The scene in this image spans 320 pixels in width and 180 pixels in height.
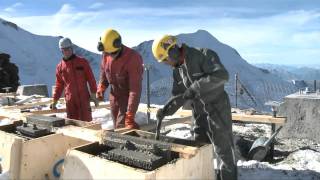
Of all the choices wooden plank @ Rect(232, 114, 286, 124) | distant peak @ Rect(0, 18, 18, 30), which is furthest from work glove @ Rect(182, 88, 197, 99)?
distant peak @ Rect(0, 18, 18, 30)

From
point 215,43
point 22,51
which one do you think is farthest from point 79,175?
point 215,43

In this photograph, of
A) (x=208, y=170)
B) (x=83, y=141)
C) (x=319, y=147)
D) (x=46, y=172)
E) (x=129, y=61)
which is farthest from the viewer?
(x=319, y=147)

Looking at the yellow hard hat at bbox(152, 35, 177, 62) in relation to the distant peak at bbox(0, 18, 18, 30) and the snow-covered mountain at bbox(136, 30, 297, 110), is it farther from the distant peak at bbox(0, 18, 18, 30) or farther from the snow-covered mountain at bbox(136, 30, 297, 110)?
the distant peak at bbox(0, 18, 18, 30)

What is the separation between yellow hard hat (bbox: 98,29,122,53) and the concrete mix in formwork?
11.7 feet

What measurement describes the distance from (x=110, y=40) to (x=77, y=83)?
1473mm

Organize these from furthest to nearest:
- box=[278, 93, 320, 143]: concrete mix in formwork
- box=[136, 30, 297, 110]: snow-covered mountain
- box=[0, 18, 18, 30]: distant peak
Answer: box=[0, 18, 18, 30]: distant peak
box=[136, 30, 297, 110]: snow-covered mountain
box=[278, 93, 320, 143]: concrete mix in formwork

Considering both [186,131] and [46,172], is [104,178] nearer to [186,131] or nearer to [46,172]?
→ [46,172]

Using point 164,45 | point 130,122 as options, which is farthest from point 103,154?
point 164,45

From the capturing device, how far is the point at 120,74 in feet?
19.4

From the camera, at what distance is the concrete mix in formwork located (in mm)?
7617

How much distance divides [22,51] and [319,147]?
78581 millimetres

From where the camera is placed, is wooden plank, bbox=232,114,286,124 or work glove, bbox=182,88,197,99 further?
wooden plank, bbox=232,114,286,124

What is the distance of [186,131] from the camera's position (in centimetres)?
855

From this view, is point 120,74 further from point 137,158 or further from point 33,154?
point 137,158
